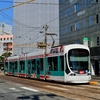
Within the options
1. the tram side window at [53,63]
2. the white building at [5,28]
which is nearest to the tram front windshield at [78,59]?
the tram side window at [53,63]

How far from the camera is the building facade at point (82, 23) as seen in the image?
163 feet

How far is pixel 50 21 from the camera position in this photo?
11300cm

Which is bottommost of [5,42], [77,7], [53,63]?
[53,63]

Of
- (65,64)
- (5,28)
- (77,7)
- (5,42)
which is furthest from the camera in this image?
(5,28)

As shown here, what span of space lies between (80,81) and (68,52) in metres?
2.48

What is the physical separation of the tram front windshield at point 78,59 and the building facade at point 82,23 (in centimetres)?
2657

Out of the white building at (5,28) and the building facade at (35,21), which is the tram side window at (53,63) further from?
the white building at (5,28)

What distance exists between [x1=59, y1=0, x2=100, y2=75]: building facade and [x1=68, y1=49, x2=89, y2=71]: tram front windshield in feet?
87.2

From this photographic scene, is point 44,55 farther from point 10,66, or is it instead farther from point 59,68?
point 10,66

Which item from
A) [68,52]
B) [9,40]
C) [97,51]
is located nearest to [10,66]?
[97,51]

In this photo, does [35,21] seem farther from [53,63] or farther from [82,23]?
[53,63]

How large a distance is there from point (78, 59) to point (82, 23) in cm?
3341

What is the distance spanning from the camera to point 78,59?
22.2 metres

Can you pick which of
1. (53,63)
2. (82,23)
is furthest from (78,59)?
(82,23)
